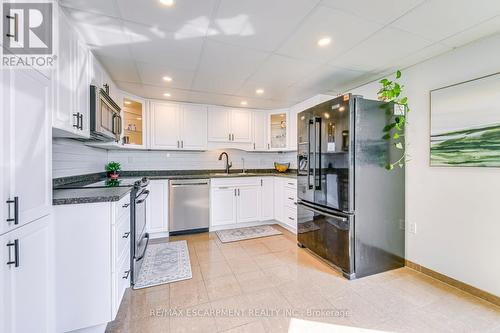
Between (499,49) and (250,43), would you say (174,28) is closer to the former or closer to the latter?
(250,43)

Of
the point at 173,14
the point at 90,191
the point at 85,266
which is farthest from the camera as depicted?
the point at 90,191

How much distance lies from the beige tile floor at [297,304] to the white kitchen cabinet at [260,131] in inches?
94.9

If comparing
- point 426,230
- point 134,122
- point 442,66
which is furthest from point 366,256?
point 134,122

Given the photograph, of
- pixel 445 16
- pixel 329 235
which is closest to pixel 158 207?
pixel 329 235

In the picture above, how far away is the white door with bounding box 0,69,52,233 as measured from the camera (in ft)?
3.33

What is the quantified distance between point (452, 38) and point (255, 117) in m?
2.96

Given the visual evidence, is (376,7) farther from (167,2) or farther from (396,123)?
(167,2)

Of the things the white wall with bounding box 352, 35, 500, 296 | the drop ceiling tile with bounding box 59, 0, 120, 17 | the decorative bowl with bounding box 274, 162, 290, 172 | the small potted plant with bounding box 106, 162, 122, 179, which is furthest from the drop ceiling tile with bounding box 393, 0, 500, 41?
the small potted plant with bounding box 106, 162, 122, 179

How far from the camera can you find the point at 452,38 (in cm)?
187

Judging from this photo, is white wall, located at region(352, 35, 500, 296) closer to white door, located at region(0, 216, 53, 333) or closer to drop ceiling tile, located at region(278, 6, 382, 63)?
drop ceiling tile, located at region(278, 6, 382, 63)

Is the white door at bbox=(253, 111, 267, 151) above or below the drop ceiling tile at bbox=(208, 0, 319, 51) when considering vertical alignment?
below

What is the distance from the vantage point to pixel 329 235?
245 centimetres

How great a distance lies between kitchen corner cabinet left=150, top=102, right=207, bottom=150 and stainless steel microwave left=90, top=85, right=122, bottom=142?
113 cm

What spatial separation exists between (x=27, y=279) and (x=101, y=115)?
1.48m
